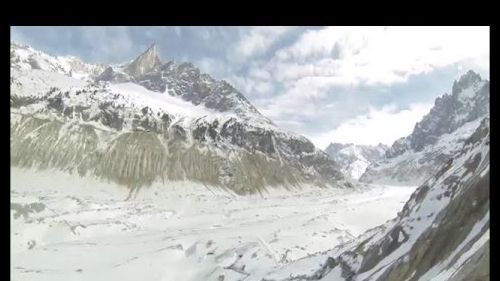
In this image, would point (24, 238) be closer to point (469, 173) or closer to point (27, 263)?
point (27, 263)

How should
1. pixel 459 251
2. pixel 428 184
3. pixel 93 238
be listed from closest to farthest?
pixel 459 251 < pixel 428 184 < pixel 93 238

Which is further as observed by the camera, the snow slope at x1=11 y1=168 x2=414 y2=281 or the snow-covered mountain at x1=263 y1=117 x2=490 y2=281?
the snow slope at x1=11 y1=168 x2=414 y2=281

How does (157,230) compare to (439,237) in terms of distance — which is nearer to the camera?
(439,237)

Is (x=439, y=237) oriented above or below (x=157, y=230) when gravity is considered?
above

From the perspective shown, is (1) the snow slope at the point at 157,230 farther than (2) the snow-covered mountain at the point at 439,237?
Yes
